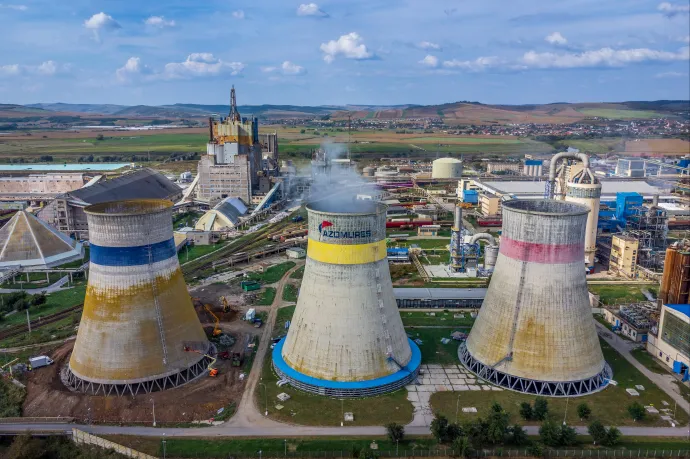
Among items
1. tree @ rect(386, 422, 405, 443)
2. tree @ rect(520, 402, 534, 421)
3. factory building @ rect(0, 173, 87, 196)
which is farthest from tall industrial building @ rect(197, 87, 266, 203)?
tree @ rect(520, 402, 534, 421)

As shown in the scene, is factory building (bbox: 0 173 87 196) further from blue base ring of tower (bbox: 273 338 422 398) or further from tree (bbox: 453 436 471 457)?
tree (bbox: 453 436 471 457)

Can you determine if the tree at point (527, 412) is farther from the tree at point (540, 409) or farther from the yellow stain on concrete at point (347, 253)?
the yellow stain on concrete at point (347, 253)

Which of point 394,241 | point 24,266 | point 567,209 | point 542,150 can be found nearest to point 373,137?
point 542,150

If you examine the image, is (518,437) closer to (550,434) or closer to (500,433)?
(500,433)

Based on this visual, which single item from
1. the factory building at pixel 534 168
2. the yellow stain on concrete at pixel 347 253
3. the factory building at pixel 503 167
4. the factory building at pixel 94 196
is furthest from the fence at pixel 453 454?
the factory building at pixel 503 167

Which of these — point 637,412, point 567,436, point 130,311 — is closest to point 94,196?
point 130,311

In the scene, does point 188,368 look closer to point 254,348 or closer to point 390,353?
point 254,348

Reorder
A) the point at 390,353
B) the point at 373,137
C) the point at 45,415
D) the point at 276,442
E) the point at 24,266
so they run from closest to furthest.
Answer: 1. the point at 276,442
2. the point at 45,415
3. the point at 390,353
4. the point at 24,266
5. the point at 373,137
